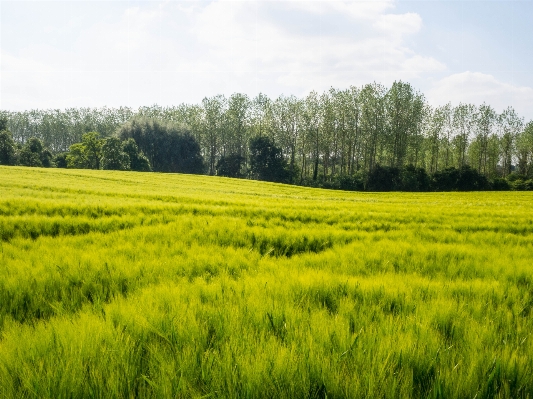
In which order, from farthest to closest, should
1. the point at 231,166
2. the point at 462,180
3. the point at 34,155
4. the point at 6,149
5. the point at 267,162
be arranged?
the point at 231,166 < the point at 267,162 < the point at 34,155 < the point at 6,149 < the point at 462,180

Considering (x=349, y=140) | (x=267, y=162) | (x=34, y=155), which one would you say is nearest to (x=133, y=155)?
(x=34, y=155)

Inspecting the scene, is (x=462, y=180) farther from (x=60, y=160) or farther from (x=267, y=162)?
(x=60, y=160)

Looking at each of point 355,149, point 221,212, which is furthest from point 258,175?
point 221,212

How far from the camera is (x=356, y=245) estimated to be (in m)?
5.18

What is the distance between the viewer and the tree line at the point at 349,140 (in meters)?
61.3

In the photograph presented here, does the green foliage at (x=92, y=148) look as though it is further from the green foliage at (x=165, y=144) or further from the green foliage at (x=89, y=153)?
the green foliage at (x=165, y=144)

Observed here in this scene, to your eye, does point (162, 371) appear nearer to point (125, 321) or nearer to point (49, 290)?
point (125, 321)

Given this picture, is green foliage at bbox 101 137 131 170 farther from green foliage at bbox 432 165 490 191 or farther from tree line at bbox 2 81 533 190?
green foliage at bbox 432 165 490 191

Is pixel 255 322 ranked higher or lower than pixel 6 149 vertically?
lower

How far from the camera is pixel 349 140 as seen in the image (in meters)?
72.6

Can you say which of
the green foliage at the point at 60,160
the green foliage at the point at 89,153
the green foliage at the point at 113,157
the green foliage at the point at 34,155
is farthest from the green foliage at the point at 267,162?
the green foliage at the point at 60,160

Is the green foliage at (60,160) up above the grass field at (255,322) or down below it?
above

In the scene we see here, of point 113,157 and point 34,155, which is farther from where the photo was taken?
point 34,155

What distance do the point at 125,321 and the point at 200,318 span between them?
0.51m
